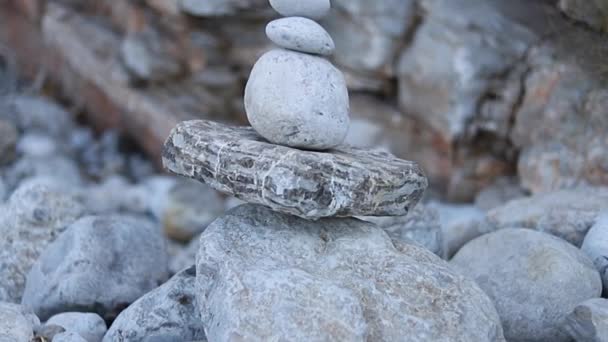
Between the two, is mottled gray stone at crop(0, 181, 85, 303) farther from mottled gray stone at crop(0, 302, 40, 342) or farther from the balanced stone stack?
the balanced stone stack

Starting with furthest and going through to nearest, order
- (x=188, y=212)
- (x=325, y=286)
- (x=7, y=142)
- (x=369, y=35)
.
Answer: (x=7, y=142)
(x=369, y=35)
(x=188, y=212)
(x=325, y=286)

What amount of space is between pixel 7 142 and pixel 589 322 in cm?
659

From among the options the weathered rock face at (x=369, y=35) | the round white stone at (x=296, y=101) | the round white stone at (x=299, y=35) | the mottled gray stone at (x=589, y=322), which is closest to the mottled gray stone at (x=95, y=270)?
the round white stone at (x=296, y=101)

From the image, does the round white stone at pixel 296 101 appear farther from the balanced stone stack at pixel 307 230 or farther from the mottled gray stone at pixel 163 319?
the mottled gray stone at pixel 163 319

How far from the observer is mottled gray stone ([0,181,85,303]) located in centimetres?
433

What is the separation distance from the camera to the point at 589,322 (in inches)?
122

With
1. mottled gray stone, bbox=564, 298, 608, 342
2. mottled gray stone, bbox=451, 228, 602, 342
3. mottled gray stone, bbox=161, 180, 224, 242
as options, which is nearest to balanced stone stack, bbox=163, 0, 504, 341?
mottled gray stone, bbox=564, 298, 608, 342

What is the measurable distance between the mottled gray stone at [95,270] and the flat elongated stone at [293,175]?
89cm

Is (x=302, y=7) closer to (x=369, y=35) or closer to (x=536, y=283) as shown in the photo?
(x=536, y=283)

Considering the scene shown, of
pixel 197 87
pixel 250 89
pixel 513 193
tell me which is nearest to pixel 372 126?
pixel 513 193

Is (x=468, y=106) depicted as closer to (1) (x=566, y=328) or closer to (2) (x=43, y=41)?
(1) (x=566, y=328)

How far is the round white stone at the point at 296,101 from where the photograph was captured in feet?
10.6

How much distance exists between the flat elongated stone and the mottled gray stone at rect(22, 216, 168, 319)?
892mm

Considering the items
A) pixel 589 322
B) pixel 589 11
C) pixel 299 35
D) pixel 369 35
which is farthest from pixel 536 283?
pixel 369 35
